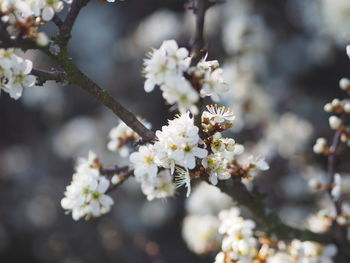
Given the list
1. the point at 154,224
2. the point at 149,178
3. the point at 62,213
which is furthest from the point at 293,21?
the point at 149,178

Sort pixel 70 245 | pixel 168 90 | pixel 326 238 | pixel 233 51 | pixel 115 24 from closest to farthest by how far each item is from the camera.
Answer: pixel 168 90 < pixel 326 238 < pixel 233 51 < pixel 70 245 < pixel 115 24

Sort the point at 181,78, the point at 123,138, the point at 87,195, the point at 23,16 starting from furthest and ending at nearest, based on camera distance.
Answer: the point at 123,138, the point at 87,195, the point at 23,16, the point at 181,78

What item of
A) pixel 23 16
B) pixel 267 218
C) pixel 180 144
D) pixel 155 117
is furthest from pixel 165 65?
pixel 155 117

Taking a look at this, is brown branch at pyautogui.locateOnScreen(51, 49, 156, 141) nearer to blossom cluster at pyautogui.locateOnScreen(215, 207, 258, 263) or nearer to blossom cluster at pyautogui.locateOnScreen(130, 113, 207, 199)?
blossom cluster at pyautogui.locateOnScreen(130, 113, 207, 199)

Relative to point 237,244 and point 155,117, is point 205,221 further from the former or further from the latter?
point 155,117

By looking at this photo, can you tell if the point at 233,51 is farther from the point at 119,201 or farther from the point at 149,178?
the point at 149,178

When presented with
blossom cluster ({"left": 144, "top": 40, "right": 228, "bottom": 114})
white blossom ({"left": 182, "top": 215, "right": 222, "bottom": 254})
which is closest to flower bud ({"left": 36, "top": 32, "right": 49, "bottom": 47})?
blossom cluster ({"left": 144, "top": 40, "right": 228, "bottom": 114})
